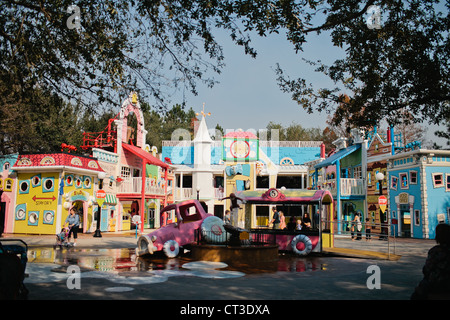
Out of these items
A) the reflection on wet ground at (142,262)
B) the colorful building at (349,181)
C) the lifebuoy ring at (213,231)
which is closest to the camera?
the reflection on wet ground at (142,262)

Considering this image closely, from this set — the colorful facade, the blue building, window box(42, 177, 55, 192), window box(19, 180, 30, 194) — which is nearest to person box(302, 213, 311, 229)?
the colorful facade

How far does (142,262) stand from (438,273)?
9.24 m

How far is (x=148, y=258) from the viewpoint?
13.6 meters

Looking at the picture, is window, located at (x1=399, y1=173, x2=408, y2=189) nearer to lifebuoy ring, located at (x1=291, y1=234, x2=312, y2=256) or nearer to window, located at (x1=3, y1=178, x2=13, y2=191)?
lifebuoy ring, located at (x1=291, y1=234, x2=312, y2=256)

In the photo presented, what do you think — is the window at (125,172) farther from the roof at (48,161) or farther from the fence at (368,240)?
the fence at (368,240)

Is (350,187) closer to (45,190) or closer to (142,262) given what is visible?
(45,190)

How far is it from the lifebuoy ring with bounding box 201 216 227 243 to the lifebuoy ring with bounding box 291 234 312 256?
3058 millimetres

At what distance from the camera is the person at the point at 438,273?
504 cm

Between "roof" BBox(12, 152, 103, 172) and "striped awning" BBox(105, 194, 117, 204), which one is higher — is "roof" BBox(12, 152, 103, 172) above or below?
above

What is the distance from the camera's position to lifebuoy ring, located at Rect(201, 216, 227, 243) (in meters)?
14.0

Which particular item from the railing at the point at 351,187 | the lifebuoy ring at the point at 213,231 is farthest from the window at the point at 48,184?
the railing at the point at 351,187

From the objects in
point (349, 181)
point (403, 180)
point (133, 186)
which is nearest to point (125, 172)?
point (133, 186)
